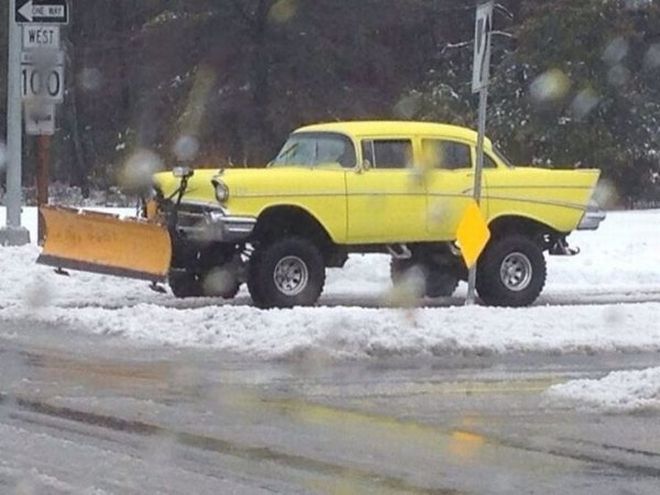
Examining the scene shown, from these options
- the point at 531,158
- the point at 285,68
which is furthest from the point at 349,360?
the point at 285,68

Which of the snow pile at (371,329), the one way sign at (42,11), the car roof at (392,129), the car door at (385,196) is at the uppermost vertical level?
the one way sign at (42,11)

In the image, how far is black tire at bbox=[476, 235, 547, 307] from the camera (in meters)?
18.7

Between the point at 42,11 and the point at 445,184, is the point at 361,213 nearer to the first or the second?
the point at 445,184

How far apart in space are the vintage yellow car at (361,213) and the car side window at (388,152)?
1 centimetres

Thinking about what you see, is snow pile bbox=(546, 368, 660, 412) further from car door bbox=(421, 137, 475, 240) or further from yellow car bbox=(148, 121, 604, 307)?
car door bbox=(421, 137, 475, 240)

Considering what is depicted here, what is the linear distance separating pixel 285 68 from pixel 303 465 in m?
39.4

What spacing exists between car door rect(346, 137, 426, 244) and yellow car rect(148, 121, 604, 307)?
0.04 feet

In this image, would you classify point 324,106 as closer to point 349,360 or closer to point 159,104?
point 159,104

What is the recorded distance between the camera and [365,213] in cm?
1786

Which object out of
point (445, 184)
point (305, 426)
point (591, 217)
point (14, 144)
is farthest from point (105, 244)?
point (305, 426)

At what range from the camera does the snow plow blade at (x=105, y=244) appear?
57.2 feet

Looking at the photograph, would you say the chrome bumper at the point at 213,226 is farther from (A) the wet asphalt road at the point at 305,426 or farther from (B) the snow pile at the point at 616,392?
(B) the snow pile at the point at 616,392

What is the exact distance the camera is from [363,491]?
8.46m

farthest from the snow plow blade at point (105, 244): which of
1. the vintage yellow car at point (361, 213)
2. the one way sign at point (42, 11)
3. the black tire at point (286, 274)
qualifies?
the one way sign at point (42, 11)
